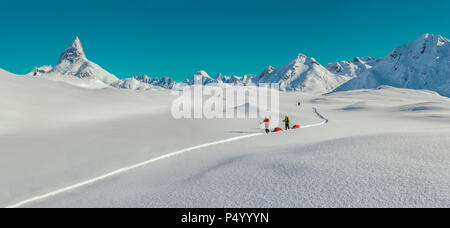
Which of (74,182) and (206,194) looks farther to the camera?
(74,182)

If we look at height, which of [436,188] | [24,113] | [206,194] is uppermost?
[24,113]

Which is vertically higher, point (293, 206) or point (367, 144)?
point (367, 144)

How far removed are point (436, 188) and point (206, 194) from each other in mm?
4167

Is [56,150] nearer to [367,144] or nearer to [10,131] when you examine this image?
[10,131]

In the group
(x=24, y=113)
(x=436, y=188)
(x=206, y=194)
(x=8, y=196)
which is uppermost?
(x=24, y=113)

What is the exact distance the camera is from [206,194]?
4.97m
